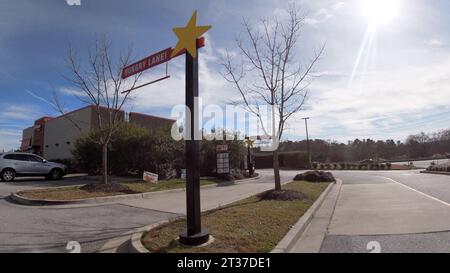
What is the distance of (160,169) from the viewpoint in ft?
77.3

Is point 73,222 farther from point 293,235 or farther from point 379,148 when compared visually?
point 379,148

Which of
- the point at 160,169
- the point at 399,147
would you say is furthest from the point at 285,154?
the point at 399,147

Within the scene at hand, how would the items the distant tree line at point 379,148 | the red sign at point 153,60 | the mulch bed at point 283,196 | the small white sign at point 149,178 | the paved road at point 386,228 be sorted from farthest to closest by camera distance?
the distant tree line at point 379,148 → the small white sign at point 149,178 → the mulch bed at point 283,196 → the red sign at point 153,60 → the paved road at point 386,228

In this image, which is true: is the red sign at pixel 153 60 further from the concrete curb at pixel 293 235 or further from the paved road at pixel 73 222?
the concrete curb at pixel 293 235

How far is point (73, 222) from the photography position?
28.3 feet

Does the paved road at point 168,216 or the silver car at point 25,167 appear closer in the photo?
the paved road at point 168,216

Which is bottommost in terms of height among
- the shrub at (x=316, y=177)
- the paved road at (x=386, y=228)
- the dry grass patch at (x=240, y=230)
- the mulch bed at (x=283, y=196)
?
the paved road at (x=386, y=228)

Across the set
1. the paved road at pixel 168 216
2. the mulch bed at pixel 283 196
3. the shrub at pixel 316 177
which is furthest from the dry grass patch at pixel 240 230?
the shrub at pixel 316 177

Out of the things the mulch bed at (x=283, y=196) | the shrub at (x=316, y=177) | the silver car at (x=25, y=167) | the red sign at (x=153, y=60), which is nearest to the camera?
the red sign at (x=153, y=60)

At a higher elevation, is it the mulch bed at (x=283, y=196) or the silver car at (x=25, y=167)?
the silver car at (x=25, y=167)

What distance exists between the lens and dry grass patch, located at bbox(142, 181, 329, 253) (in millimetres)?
5914

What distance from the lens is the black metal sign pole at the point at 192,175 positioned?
6.05 m

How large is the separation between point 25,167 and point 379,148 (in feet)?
282

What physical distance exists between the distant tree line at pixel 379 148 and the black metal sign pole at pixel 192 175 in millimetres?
71904
